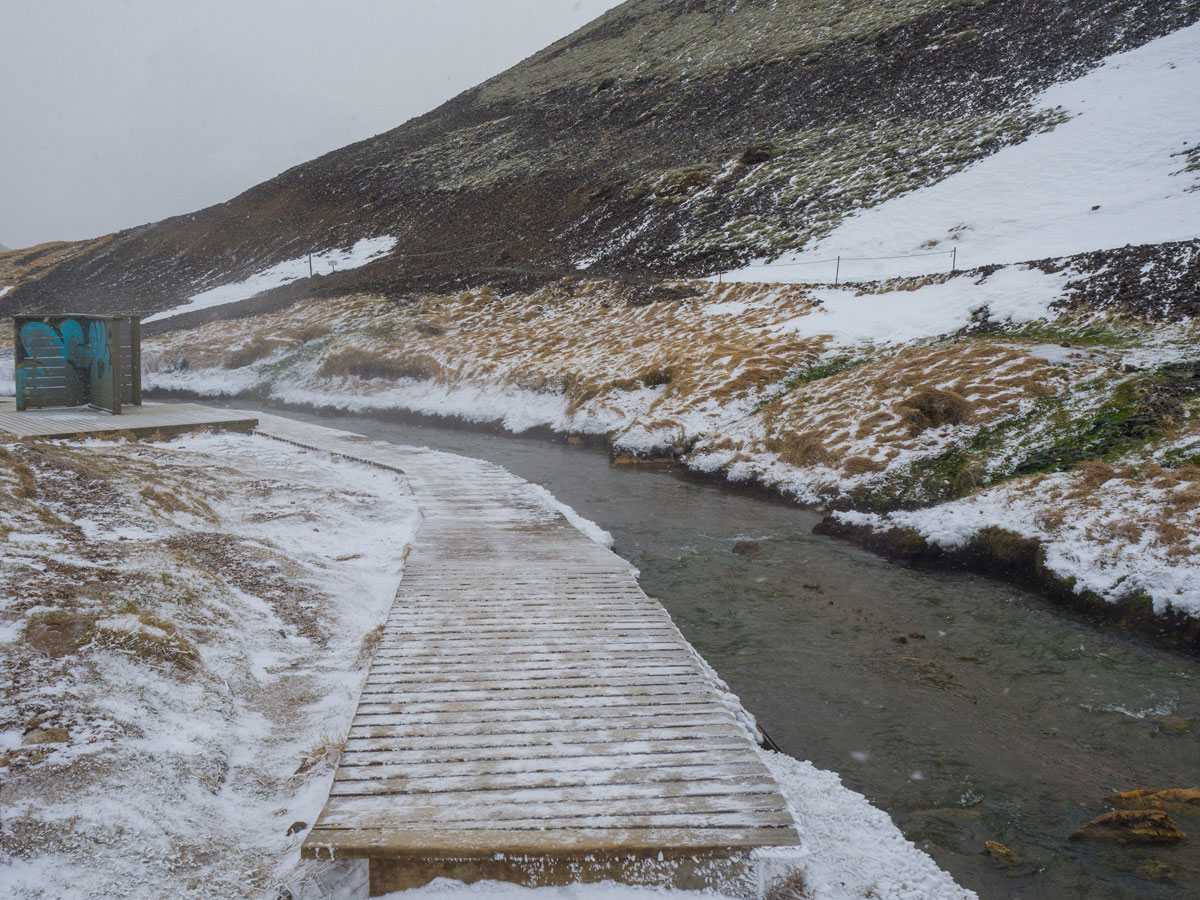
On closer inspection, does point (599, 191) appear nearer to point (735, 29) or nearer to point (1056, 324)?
point (735, 29)

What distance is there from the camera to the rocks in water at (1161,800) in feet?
17.1

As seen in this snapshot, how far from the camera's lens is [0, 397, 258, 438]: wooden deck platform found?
48.7ft

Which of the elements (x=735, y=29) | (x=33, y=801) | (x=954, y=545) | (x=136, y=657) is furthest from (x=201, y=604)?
(x=735, y=29)

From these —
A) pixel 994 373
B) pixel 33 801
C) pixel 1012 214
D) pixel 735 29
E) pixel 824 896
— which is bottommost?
pixel 824 896

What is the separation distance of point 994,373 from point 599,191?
31860 millimetres

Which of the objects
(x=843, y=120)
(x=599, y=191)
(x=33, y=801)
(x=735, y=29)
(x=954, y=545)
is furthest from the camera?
(x=735, y=29)

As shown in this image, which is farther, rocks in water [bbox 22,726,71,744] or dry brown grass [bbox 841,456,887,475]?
dry brown grass [bbox 841,456,887,475]

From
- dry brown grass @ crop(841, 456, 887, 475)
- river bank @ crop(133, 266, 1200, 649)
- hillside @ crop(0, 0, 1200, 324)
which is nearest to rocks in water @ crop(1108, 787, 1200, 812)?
river bank @ crop(133, 266, 1200, 649)

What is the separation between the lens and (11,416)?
16.8m

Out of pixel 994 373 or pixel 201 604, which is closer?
pixel 201 604

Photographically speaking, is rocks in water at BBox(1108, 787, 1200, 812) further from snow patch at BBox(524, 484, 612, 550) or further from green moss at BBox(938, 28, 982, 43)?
green moss at BBox(938, 28, 982, 43)

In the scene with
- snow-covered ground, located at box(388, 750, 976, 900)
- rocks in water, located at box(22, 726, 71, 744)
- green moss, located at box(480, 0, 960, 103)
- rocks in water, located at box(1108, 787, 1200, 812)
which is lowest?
rocks in water, located at box(1108, 787, 1200, 812)

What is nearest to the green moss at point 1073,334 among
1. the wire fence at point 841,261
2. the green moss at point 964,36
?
the wire fence at point 841,261

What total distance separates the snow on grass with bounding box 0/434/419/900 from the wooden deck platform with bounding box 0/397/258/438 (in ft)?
19.5
